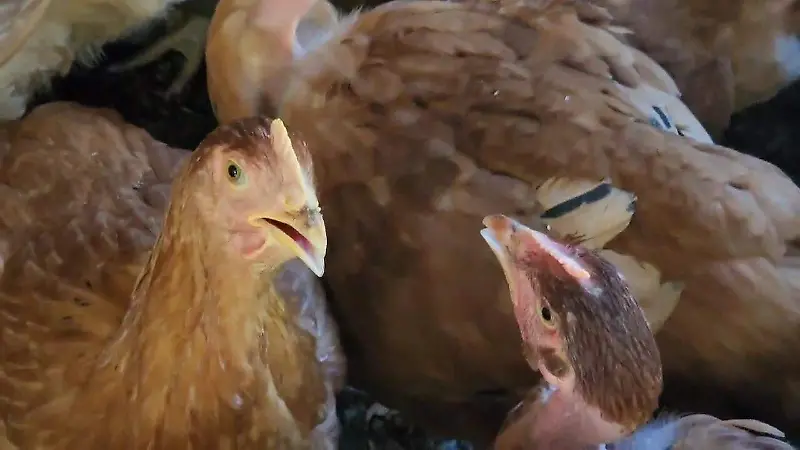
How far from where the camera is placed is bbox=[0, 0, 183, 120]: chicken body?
988 millimetres

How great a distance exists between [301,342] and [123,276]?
191 mm

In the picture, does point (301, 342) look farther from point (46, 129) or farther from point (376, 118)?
point (46, 129)

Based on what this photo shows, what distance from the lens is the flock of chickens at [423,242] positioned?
2.30ft

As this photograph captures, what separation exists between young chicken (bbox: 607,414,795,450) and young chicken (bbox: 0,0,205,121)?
744mm

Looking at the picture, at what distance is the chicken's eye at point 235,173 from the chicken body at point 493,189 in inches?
11.1

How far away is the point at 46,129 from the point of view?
100 cm

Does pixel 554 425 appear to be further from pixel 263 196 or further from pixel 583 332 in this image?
pixel 263 196

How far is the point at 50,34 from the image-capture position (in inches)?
42.1

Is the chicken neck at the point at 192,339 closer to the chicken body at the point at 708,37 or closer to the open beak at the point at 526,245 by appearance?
the open beak at the point at 526,245

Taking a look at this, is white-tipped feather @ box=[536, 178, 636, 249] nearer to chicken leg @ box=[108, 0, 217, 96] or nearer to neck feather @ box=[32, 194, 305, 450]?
neck feather @ box=[32, 194, 305, 450]

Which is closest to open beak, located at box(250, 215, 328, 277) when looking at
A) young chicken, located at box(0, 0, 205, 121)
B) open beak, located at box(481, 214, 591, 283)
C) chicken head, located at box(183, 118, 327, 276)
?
chicken head, located at box(183, 118, 327, 276)

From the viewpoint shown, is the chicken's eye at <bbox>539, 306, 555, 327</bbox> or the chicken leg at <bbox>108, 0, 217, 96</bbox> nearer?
the chicken's eye at <bbox>539, 306, 555, 327</bbox>

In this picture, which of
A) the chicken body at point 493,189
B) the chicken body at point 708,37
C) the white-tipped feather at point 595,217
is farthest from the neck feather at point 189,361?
the chicken body at point 708,37

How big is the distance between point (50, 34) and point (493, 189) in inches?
22.4
